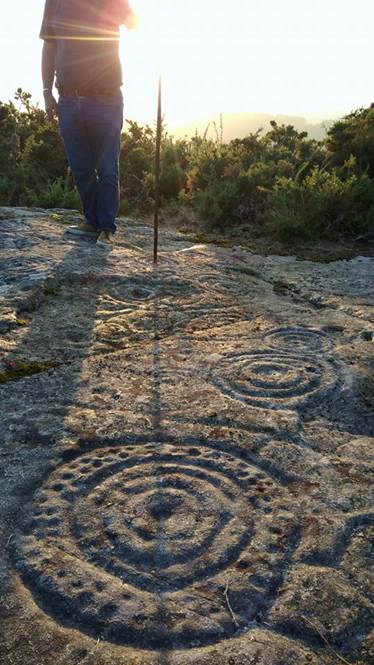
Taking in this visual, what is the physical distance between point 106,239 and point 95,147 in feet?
2.39

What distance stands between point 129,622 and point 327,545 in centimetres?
61

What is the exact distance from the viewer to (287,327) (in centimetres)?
343

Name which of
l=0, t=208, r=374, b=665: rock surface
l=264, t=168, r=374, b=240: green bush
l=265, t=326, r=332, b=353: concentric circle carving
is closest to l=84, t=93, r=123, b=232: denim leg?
l=0, t=208, r=374, b=665: rock surface

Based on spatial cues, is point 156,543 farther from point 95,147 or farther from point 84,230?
point 95,147

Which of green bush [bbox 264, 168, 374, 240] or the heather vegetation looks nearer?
green bush [bbox 264, 168, 374, 240]

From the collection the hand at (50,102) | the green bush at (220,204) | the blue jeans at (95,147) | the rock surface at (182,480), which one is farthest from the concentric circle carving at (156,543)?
the green bush at (220,204)

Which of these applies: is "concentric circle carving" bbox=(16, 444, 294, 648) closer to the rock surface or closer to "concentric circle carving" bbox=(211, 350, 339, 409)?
the rock surface

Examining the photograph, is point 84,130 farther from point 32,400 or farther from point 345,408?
point 345,408

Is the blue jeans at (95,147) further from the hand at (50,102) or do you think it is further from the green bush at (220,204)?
the green bush at (220,204)

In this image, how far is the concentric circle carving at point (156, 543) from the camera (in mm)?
1626

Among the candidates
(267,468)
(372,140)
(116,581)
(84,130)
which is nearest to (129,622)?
(116,581)

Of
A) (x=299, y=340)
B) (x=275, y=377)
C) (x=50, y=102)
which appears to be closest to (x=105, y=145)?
(x=50, y=102)

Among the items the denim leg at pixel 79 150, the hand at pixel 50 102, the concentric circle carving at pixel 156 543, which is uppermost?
the hand at pixel 50 102

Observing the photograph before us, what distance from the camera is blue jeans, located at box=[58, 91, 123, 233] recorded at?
16.2 feet
